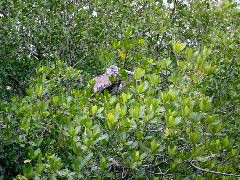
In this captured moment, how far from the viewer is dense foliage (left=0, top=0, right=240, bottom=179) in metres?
3.22

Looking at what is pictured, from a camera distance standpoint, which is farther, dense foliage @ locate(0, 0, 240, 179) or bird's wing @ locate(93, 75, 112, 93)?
bird's wing @ locate(93, 75, 112, 93)

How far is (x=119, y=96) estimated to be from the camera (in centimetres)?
381

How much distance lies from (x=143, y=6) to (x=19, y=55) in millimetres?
2652

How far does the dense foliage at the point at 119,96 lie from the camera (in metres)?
3.22

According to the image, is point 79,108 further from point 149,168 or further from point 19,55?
point 19,55

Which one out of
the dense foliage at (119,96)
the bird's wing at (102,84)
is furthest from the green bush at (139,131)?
the bird's wing at (102,84)

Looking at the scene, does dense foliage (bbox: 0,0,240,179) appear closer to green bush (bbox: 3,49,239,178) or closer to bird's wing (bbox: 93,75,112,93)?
green bush (bbox: 3,49,239,178)

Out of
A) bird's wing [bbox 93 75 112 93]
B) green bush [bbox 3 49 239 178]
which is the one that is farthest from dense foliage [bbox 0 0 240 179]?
bird's wing [bbox 93 75 112 93]

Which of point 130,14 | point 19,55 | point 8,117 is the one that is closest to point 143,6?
point 130,14

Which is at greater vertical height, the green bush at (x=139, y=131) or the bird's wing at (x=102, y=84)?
the bird's wing at (x=102, y=84)

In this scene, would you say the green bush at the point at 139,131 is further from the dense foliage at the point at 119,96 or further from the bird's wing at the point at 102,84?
the bird's wing at the point at 102,84

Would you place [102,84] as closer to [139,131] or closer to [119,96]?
[119,96]

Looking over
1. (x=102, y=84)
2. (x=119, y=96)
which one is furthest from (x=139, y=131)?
(x=102, y=84)

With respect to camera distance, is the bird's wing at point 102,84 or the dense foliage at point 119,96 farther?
the bird's wing at point 102,84
